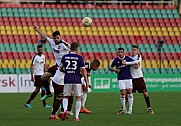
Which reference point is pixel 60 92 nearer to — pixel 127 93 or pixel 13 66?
pixel 127 93

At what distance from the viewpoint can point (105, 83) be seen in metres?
36.3

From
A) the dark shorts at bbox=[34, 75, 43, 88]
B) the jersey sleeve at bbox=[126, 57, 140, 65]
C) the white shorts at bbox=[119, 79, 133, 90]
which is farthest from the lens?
the dark shorts at bbox=[34, 75, 43, 88]

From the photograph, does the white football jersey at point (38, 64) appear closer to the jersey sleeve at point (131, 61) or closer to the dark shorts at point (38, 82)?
the dark shorts at point (38, 82)

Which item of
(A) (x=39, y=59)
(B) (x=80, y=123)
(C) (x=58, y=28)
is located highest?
(C) (x=58, y=28)

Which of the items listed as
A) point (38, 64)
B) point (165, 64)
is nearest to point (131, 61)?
point (38, 64)

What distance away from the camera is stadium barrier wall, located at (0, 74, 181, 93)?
34562 mm

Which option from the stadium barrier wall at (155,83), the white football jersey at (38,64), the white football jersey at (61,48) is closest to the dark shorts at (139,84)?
the white football jersey at (61,48)

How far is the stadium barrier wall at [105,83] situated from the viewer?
3456 centimetres

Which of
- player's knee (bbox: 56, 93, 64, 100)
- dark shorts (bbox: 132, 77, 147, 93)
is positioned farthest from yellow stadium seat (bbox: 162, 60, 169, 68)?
player's knee (bbox: 56, 93, 64, 100)

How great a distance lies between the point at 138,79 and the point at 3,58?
67.4ft

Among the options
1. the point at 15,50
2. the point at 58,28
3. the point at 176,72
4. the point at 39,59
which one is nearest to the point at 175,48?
the point at 176,72

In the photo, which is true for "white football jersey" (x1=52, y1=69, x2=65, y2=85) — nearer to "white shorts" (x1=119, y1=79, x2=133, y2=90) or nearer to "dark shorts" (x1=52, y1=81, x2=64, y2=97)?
"dark shorts" (x1=52, y1=81, x2=64, y2=97)

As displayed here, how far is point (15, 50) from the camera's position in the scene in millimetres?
40438

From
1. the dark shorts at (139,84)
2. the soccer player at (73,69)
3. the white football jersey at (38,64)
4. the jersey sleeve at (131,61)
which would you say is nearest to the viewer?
the soccer player at (73,69)
